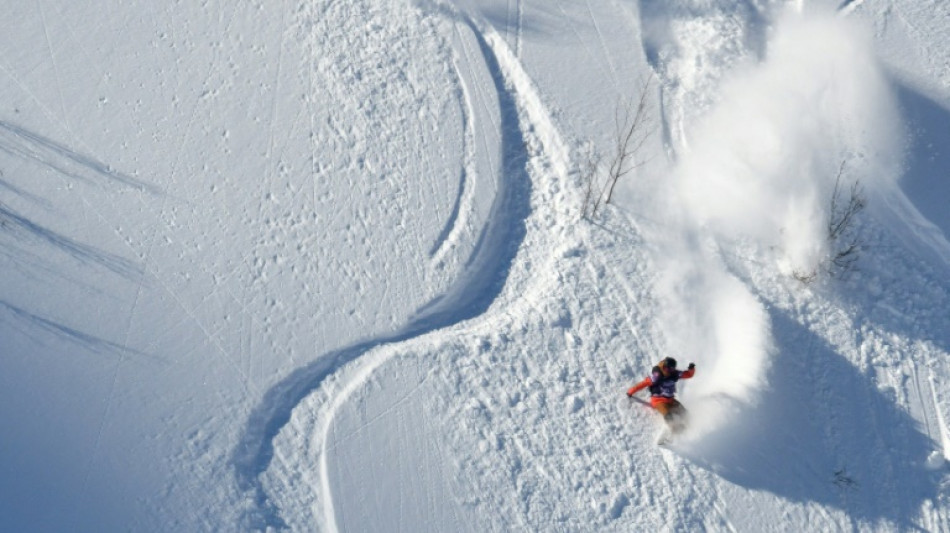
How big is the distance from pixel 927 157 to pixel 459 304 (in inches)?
297

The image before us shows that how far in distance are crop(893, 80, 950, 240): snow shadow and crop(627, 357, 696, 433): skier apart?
4.80m

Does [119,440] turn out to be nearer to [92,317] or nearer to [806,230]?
[92,317]

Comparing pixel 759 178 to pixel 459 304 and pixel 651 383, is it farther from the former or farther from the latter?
pixel 459 304

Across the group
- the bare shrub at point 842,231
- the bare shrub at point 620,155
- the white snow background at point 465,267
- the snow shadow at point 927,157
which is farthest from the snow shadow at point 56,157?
the snow shadow at point 927,157

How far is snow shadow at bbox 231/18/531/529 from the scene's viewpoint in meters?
10.7

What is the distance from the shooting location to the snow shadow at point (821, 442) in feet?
36.5

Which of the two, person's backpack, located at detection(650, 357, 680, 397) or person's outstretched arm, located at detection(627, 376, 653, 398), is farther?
person's outstretched arm, located at detection(627, 376, 653, 398)

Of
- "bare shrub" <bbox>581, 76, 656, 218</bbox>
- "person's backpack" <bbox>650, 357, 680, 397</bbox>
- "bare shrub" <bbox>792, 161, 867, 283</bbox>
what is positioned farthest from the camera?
"bare shrub" <bbox>581, 76, 656, 218</bbox>

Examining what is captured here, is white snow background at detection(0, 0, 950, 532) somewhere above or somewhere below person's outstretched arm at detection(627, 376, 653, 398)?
above

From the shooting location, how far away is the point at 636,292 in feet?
38.7

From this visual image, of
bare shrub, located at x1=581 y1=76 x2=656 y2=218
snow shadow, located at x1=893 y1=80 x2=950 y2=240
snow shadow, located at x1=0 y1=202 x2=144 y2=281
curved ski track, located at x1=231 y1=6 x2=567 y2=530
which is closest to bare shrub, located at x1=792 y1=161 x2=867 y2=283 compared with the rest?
snow shadow, located at x1=893 y1=80 x2=950 y2=240

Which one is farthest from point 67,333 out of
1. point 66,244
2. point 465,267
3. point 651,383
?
point 651,383

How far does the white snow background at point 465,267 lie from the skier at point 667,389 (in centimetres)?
30

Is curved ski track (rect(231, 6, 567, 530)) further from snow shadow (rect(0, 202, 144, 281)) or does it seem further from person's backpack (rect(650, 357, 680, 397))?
snow shadow (rect(0, 202, 144, 281))
